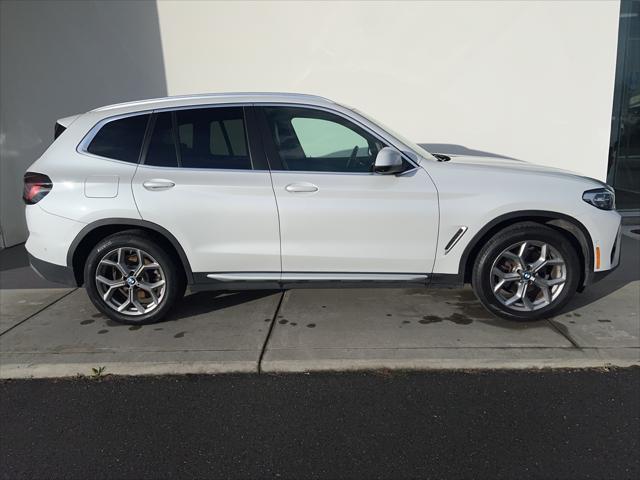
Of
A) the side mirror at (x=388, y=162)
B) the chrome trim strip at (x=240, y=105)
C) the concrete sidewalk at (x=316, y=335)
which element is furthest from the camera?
the chrome trim strip at (x=240, y=105)

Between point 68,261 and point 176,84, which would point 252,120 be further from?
point 176,84

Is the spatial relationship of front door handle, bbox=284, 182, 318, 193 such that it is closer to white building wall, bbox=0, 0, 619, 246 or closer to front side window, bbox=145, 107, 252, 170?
front side window, bbox=145, 107, 252, 170

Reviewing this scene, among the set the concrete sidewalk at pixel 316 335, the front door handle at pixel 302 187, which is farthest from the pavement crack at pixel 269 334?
the front door handle at pixel 302 187

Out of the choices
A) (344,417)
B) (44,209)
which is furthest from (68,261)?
(344,417)

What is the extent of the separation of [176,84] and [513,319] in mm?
5876

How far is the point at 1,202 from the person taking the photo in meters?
6.91

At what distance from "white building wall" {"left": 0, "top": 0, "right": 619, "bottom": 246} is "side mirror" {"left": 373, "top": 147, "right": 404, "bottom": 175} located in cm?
387

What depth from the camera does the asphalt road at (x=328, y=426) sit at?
2.45 m

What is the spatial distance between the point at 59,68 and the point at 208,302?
505cm

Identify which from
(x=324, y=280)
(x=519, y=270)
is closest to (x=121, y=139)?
(x=324, y=280)

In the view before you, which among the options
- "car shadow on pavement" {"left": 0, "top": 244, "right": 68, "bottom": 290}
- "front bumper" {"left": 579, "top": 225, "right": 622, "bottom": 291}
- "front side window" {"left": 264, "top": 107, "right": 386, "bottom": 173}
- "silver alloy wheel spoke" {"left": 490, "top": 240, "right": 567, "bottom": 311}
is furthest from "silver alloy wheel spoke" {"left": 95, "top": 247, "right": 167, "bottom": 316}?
"front bumper" {"left": 579, "top": 225, "right": 622, "bottom": 291}

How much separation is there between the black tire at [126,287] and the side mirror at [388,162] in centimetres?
187

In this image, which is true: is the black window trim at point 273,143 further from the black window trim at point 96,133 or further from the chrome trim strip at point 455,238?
the black window trim at point 96,133

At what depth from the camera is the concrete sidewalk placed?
345cm
